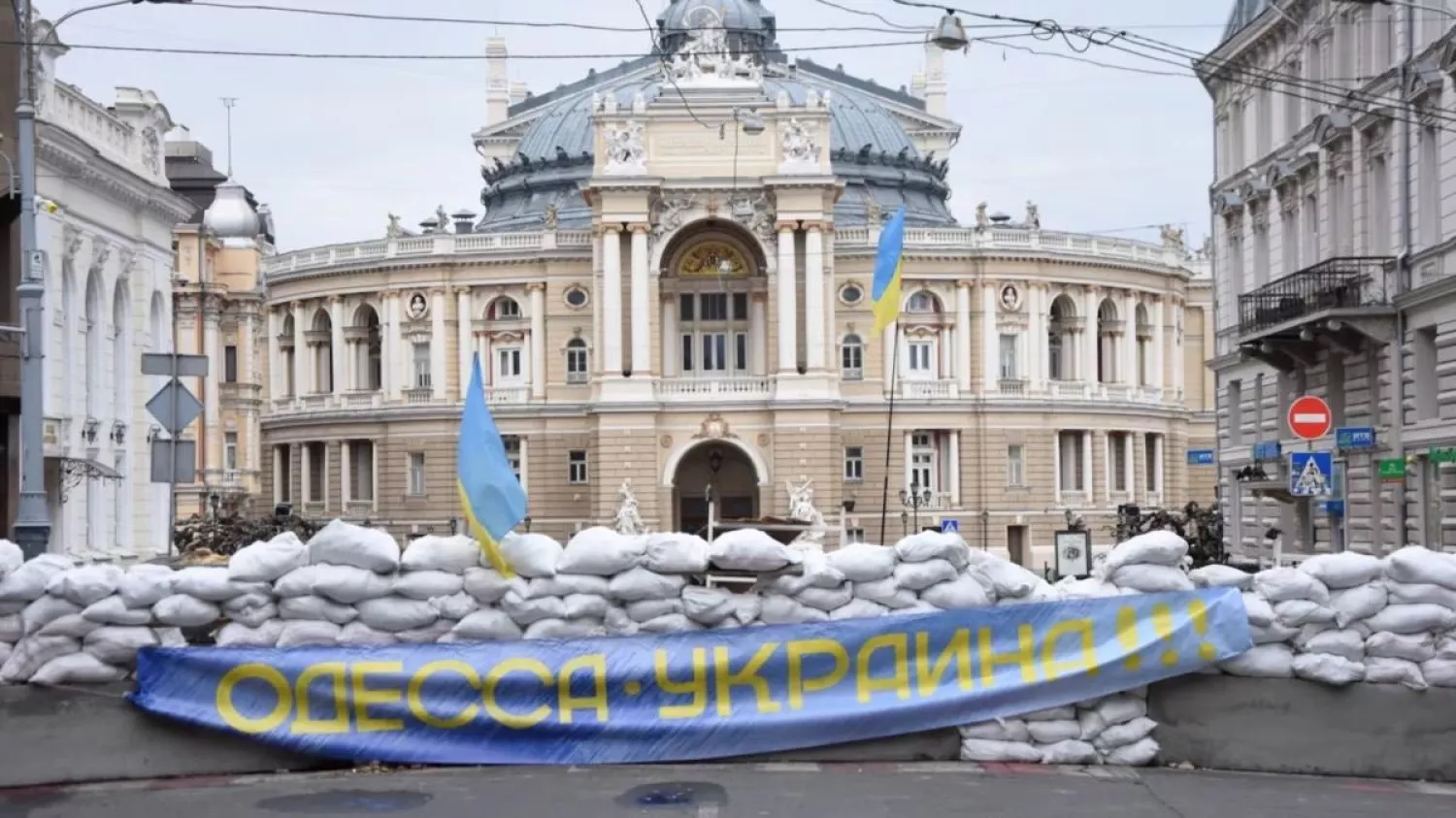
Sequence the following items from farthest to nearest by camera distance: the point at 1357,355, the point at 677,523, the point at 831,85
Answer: the point at 831,85 → the point at 677,523 → the point at 1357,355

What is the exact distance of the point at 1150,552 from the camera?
47.4 feet

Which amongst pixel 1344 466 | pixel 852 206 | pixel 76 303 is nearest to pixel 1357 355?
pixel 1344 466

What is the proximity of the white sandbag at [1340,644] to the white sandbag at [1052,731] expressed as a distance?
64.8 inches

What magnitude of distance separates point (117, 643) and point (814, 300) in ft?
183

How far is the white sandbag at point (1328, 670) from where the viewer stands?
14156 millimetres

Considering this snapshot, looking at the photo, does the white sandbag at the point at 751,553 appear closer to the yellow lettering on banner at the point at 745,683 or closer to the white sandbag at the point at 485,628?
the yellow lettering on banner at the point at 745,683

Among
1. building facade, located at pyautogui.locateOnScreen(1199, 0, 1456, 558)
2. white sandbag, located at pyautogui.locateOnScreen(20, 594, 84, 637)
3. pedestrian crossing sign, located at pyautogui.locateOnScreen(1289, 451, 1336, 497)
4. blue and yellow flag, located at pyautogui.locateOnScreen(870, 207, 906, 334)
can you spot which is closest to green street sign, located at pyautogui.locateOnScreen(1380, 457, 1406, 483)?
building facade, located at pyautogui.locateOnScreen(1199, 0, 1456, 558)

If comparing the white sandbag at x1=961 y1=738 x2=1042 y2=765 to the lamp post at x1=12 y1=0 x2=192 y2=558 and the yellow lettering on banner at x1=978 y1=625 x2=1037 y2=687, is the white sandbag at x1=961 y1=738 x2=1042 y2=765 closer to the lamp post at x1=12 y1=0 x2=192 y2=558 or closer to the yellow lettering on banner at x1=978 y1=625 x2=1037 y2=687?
the yellow lettering on banner at x1=978 y1=625 x2=1037 y2=687

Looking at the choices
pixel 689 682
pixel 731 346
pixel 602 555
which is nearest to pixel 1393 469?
pixel 689 682

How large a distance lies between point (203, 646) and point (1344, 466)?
78.9 feet

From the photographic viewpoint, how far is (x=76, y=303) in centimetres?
3403

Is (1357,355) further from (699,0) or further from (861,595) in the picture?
(699,0)

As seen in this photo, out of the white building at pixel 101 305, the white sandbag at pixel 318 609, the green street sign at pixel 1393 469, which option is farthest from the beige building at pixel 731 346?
the white sandbag at pixel 318 609

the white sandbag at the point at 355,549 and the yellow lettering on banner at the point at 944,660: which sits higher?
the white sandbag at the point at 355,549
